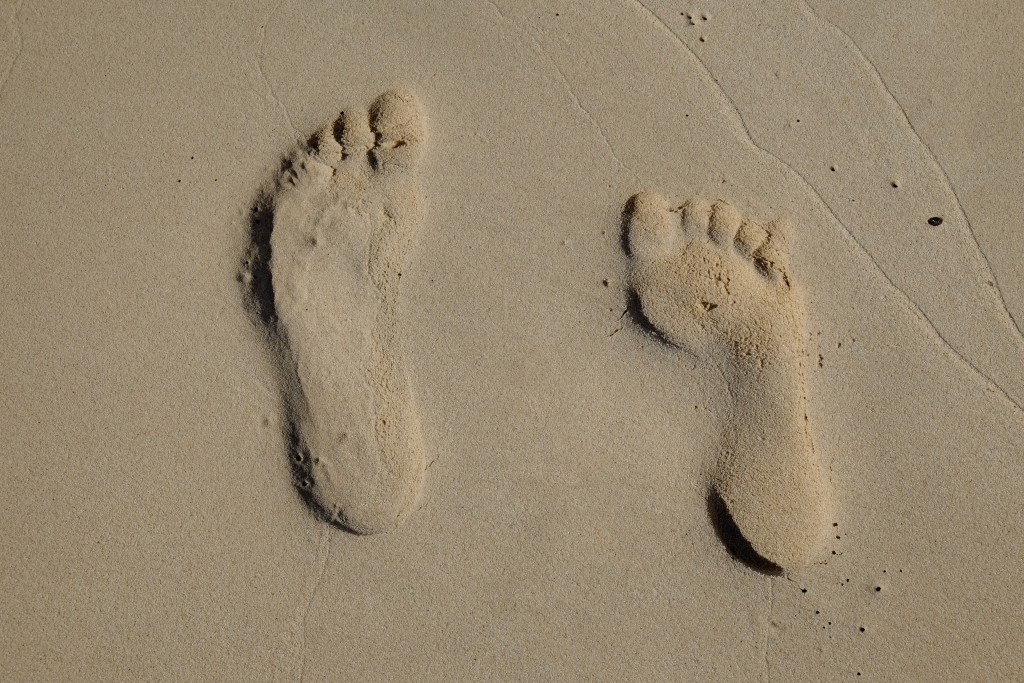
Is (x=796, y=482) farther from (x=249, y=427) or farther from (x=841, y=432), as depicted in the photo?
(x=249, y=427)

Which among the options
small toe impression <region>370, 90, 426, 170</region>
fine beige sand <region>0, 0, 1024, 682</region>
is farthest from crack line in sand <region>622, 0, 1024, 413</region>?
small toe impression <region>370, 90, 426, 170</region>

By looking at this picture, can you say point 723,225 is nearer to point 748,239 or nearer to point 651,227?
point 748,239

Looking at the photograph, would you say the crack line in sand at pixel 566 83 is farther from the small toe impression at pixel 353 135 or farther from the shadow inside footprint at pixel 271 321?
the shadow inside footprint at pixel 271 321

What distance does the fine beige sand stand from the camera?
1.80m

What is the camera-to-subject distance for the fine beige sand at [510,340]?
1796 millimetres

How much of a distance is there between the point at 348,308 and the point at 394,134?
17.3 inches

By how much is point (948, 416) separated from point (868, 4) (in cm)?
104

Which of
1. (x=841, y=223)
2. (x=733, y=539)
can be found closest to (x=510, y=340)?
(x=733, y=539)

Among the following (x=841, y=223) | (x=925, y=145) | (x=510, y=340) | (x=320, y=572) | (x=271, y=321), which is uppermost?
(x=925, y=145)

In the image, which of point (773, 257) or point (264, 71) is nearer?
point (773, 257)

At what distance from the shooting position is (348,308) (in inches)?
71.8

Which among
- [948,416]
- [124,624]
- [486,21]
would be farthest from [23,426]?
[948,416]

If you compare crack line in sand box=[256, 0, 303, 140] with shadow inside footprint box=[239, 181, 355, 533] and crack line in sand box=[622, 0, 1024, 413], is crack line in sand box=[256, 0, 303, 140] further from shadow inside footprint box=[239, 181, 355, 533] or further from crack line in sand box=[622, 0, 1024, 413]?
crack line in sand box=[622, 0, 1024, 413]

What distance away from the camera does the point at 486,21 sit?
1.89m
